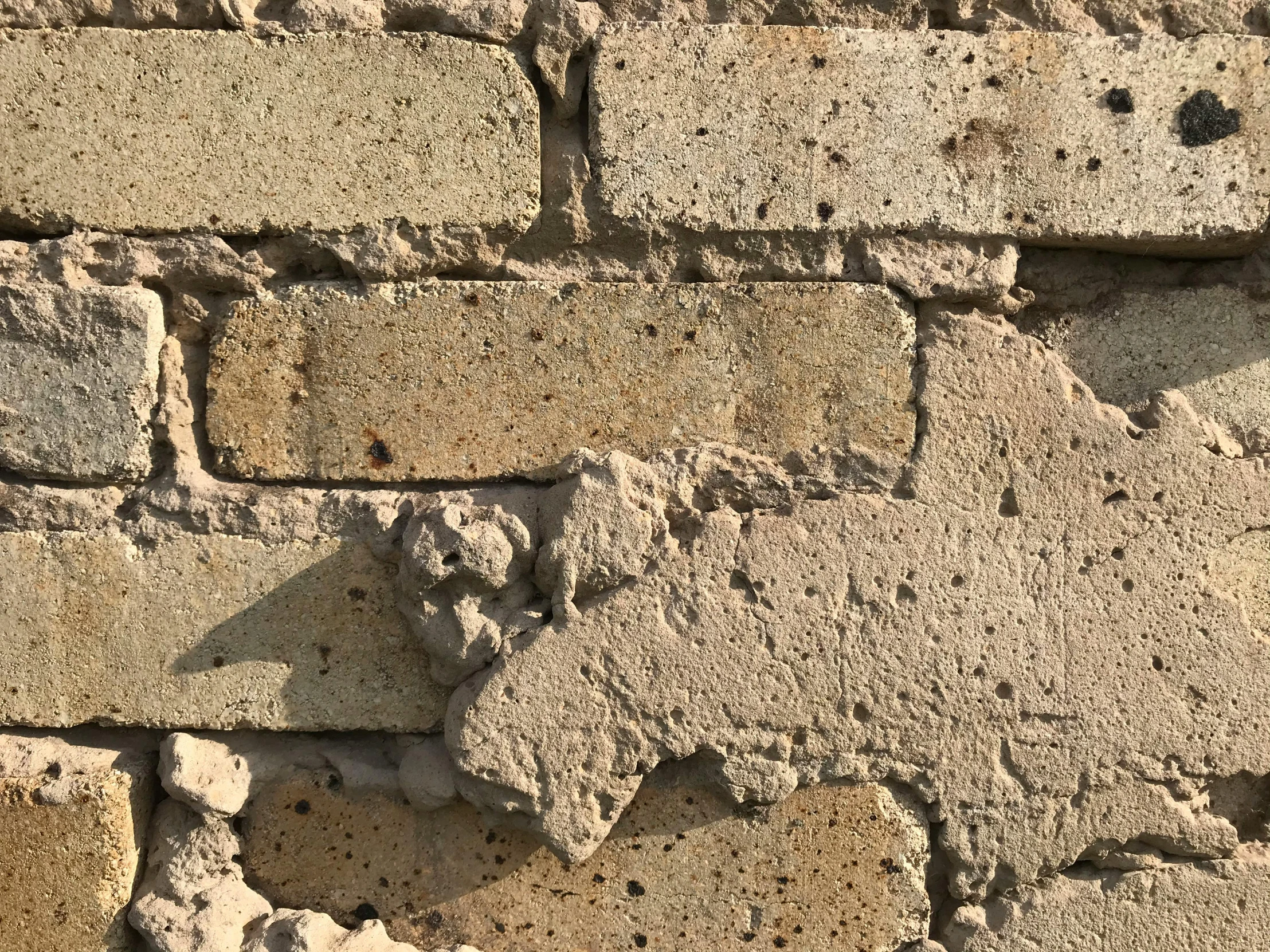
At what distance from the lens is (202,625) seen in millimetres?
1750

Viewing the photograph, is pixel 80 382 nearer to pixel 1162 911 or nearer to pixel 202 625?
pixel 202 625

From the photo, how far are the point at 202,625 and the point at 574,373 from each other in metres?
0.88

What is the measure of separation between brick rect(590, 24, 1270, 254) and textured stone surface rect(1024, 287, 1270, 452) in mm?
147

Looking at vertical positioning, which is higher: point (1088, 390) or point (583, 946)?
point (1088, 390)

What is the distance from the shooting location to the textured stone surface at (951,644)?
1.68 meters

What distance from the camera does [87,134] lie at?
174cm

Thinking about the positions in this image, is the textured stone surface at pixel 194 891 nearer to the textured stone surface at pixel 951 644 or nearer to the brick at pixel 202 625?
the brick at pixel 202 625

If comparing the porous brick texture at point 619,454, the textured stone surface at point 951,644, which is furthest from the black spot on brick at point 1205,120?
the textured stone surface at point 951,644

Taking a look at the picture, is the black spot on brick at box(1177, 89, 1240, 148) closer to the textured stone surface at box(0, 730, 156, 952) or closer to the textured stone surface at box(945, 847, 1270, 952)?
the textured stone surface at box(945, 847, 1270, 952)

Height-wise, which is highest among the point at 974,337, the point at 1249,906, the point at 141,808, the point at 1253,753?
the point at 974,337

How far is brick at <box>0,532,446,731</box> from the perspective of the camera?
175cm

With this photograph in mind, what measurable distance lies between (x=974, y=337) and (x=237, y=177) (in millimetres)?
1488

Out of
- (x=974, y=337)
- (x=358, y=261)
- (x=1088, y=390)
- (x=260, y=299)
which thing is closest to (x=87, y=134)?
(x=260, y=299)

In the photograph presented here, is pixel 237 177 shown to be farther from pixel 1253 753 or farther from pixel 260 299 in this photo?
pixel 1253 753
